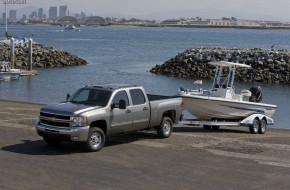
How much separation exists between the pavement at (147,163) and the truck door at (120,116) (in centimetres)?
57

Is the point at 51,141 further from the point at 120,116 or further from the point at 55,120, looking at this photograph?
the point at 120,116

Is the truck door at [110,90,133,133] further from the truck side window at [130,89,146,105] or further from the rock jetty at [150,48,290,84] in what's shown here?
the rock jetty at [150,48,290,84]

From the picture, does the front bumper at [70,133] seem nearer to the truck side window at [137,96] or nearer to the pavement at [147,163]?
the pavement at [147,163]

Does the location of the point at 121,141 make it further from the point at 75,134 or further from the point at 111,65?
the point at 111,65

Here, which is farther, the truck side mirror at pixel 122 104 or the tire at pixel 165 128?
the tire at pixel 165 128

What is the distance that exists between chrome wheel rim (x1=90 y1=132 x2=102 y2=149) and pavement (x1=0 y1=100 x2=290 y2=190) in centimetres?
29

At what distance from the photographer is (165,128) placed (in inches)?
693

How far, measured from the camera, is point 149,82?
56344mm

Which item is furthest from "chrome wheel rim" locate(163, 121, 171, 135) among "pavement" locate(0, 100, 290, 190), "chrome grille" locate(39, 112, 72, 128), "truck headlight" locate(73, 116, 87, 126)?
"chrome grille" locate(39, 112, 72, 128)

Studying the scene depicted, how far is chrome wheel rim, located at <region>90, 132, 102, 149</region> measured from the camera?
14.9 metres

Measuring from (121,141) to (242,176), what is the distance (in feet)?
16.2

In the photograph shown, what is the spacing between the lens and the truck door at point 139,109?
53.2ft

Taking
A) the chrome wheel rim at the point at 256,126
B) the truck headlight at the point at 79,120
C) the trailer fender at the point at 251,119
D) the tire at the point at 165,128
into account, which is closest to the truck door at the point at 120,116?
the truck headlight at the point at 79,120

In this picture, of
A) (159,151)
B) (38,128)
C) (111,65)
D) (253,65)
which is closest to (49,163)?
(38,128)
